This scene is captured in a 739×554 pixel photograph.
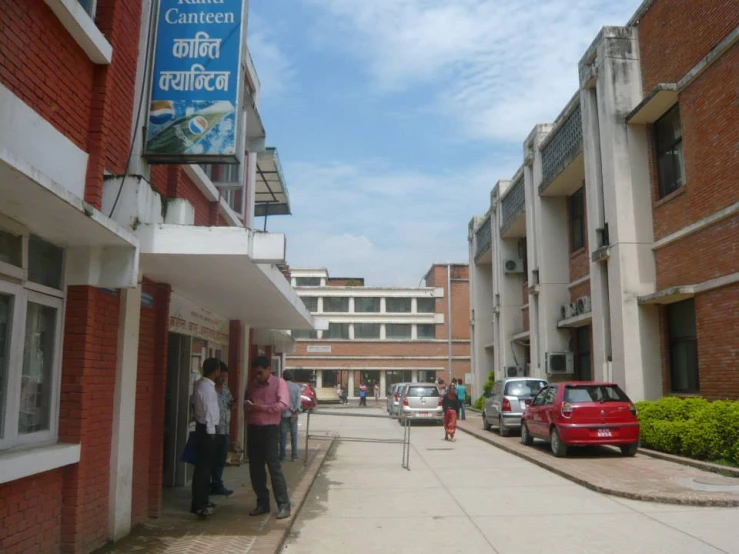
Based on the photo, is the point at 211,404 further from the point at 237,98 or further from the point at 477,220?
the point at 477,220

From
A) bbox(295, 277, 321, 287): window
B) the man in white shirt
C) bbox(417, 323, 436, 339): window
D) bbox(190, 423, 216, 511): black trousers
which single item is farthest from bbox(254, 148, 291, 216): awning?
bbox(295, 277, 321, 287): window

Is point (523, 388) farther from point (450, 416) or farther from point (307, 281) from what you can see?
point (307, 281)

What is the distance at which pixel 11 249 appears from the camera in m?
5.15

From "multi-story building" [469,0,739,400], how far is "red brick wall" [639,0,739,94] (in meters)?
0.04

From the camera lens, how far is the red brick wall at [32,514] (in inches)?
191

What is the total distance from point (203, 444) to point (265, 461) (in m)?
0.79

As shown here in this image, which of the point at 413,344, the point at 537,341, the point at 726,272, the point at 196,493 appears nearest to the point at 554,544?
the point at 196,493

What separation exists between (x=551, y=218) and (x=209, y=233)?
20.4 meters

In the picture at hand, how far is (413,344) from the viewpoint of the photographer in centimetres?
5969

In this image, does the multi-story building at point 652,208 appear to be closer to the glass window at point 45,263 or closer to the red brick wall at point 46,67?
the red brick wall at point 46,67

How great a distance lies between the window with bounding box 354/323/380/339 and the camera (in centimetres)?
6031

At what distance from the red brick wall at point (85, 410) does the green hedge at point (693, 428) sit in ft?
32.7

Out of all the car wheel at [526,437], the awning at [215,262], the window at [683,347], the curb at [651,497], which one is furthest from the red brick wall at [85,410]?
the window at [683,347]

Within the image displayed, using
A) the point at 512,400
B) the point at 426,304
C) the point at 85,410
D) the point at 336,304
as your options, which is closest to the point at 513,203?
the point at 512,400
